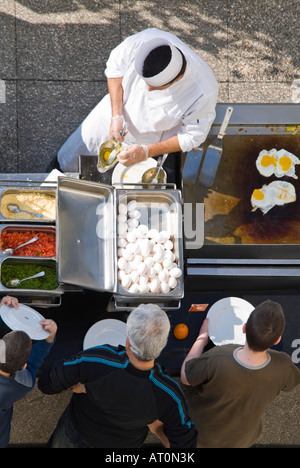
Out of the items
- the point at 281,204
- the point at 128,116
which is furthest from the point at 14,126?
the point at 281,204

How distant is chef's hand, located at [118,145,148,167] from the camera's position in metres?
2.74

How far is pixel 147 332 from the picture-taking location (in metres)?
2.31

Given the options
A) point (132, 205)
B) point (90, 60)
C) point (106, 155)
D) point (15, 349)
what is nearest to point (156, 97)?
point (106, 155)

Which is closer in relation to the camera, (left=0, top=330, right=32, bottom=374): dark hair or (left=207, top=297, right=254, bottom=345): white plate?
(left=0, top=330, right=32, bottom=374): dark hair

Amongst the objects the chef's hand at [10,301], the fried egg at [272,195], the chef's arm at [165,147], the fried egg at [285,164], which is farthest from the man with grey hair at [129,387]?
the fried egg at [285,164]

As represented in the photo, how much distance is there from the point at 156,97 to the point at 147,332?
48.8 inches

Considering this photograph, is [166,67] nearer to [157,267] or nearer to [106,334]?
[157,267]

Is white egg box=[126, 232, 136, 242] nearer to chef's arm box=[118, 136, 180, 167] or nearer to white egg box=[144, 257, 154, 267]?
white egg box=[144, 257, 154, 267]

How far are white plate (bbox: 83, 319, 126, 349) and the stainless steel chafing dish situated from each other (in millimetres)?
356

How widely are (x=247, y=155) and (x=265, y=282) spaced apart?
78cm

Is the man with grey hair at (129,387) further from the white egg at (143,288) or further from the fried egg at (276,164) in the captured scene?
the fried egg at (276,164)

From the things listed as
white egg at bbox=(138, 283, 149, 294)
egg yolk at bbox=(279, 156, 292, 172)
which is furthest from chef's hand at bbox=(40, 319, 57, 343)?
egg yolk at bbox=(279, 156, 292, 172)

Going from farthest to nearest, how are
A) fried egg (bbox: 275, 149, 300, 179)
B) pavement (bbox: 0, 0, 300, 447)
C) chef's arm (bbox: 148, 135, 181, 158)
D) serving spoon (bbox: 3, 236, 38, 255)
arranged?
pavement (bbox: 0, 0, 300, 447), fried egg (bbox: 275, 149, 300, 179), chef's arm (bbox: 148, 135, 181, 158), serving spoon (bbox: 3, 236, 38, 255)

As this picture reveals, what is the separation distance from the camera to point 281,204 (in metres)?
3.02
